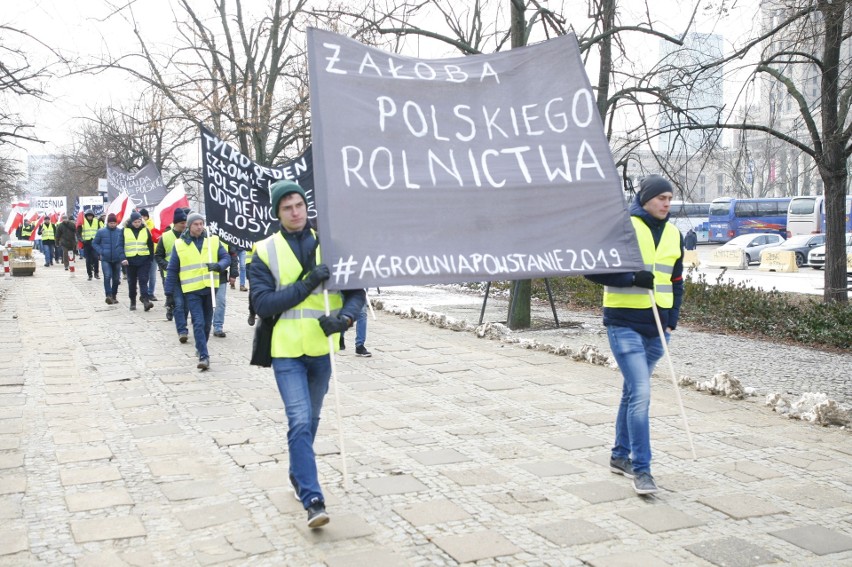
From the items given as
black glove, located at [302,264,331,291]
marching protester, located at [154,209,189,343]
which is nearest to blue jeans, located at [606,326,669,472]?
black glove, located at [302,264,331,291]

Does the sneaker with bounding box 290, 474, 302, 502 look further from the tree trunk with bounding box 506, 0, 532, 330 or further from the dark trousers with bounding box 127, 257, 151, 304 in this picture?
the dark trousers with bounding box 127, 257, 151, 304

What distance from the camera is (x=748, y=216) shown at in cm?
5512

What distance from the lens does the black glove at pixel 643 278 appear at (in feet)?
17.5

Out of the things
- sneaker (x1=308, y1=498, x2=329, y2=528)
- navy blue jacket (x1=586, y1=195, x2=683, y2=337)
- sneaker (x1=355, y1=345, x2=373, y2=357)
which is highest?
navy blue jacket (x1=586, y1=195, x2=683, y2=337)

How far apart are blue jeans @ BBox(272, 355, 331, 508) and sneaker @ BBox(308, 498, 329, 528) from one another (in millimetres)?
27

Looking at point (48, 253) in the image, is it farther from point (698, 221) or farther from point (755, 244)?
point (698, 221)

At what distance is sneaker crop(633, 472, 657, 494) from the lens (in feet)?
16.9

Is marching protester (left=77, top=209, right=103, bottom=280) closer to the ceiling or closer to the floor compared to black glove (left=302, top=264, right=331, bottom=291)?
closer to the ceiling

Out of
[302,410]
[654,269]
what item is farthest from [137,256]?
[654,269]

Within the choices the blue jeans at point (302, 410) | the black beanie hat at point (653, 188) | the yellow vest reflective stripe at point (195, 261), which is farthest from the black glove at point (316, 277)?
the yellow vest reflective stripe at point (195, 261)

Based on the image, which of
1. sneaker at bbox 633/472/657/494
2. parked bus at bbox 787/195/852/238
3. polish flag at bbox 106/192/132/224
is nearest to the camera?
sneaker at bbox 633/472/657/494

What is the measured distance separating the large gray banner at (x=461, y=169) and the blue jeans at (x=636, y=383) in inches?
17.4

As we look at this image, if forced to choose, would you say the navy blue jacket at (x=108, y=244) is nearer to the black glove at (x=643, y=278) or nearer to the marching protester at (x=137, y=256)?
the marching protester at (x=137, y=256)

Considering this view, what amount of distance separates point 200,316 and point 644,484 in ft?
20.6
